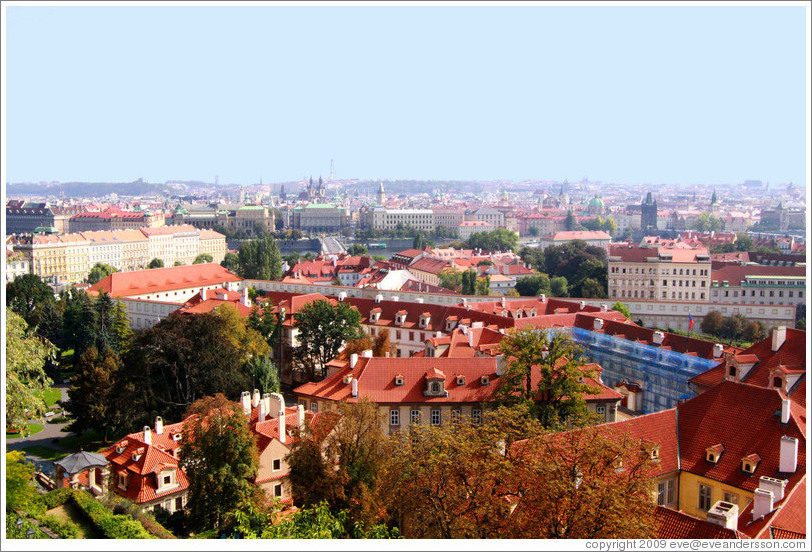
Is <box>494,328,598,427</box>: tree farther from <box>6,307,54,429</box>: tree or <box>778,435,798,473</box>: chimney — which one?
<box>6,307,54,429</box>: tree

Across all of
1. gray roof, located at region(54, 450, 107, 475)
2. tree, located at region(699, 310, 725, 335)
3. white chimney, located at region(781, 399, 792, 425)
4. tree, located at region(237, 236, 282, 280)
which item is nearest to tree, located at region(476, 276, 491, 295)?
tree, located at region(237, 236, 282, 280)

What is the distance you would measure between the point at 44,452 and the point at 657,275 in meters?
44.6

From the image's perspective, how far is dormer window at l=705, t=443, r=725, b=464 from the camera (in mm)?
15156

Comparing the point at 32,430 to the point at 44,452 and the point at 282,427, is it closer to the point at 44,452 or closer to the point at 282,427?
the point at 44,452

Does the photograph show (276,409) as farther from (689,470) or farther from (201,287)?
(201,287)

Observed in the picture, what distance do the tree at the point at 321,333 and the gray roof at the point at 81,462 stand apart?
484 inches

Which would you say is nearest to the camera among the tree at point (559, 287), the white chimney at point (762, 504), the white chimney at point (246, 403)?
the white chimney at point (762, 504)

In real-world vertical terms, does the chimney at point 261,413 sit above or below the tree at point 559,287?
above

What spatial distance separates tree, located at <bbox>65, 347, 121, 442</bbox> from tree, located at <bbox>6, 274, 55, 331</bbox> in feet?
45.6

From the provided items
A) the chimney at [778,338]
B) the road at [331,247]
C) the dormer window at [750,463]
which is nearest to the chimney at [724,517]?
the dormer window at [750,463]

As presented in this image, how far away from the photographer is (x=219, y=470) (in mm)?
16078

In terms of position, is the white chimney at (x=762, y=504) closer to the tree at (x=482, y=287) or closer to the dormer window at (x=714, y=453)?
the dormer window at (x=714, y=453)

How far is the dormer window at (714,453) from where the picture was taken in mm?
15156

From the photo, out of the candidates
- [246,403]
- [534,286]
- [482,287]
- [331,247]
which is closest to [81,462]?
[246,403]
